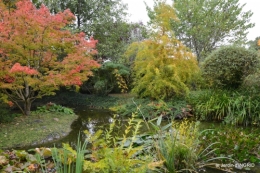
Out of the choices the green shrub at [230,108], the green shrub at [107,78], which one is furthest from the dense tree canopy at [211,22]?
the green shrub at [230,108]

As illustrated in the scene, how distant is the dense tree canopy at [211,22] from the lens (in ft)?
40.5

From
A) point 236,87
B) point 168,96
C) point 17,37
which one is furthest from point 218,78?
point 17,37

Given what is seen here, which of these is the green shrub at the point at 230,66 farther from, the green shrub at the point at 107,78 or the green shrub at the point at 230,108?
the green shrub at the point at 107,78

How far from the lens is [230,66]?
24.9 feet

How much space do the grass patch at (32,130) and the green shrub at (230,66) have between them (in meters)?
5.08

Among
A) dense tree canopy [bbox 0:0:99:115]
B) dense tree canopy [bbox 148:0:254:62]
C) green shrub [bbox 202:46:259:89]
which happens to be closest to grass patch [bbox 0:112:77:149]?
dense tree canopy [bbox 0:0:99:115]

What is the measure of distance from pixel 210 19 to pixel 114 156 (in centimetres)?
1217

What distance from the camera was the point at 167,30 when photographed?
8375 mm

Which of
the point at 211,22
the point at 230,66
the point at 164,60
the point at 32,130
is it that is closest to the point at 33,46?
the point at 32,130

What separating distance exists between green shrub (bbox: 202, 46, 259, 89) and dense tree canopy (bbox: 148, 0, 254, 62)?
4167mm

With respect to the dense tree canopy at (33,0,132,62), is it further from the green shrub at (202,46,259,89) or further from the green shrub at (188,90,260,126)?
the green shrub at (188,90,260,126)

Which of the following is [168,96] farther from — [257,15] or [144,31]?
[257,15]

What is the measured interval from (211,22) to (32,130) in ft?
35.2

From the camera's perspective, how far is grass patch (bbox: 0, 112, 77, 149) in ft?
15.1
